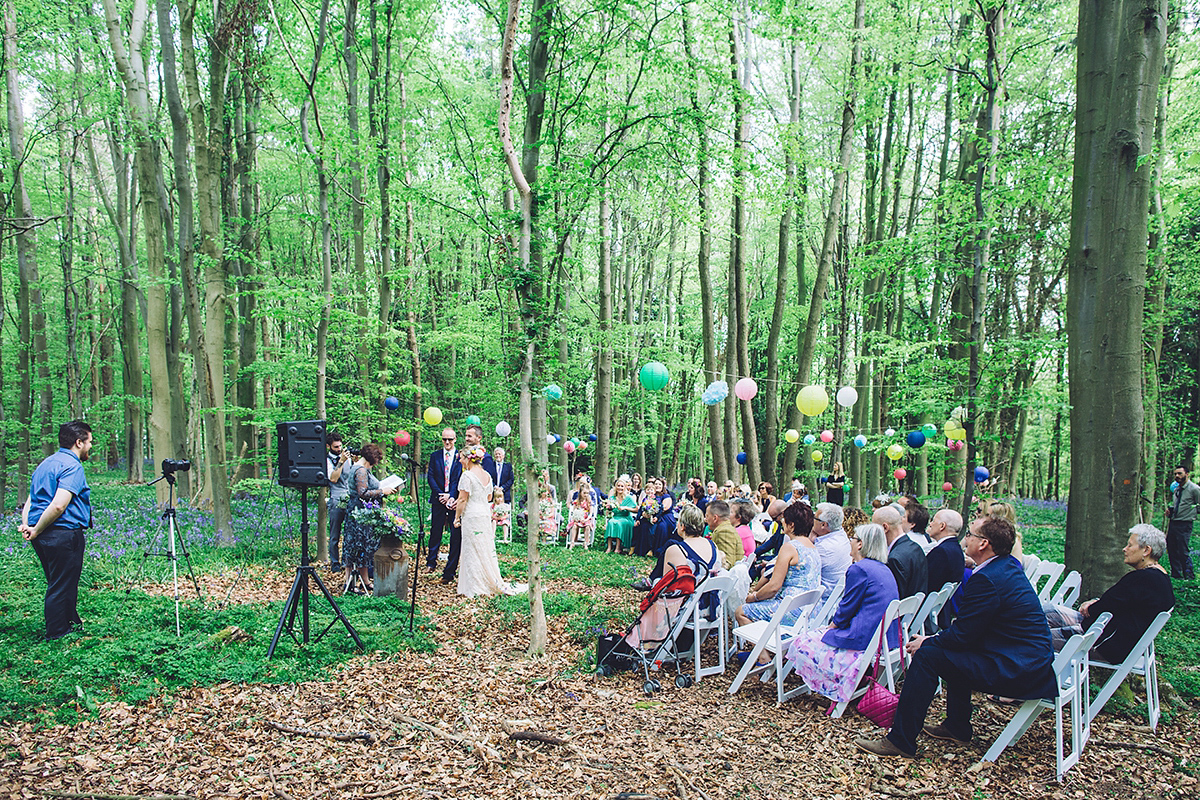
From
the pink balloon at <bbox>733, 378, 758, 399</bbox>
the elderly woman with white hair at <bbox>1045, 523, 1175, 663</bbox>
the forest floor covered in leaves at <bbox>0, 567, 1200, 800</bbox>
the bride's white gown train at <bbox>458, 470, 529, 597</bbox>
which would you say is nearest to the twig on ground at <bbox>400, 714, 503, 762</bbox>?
the forest floor covered in leaves at <bbox>0, 567, 1200, 800</bbox>

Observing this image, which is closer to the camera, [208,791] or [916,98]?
[208,791]

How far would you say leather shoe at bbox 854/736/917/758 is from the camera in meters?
3.84

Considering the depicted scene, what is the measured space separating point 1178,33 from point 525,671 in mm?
15080

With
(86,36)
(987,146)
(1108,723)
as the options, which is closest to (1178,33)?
(987,146)

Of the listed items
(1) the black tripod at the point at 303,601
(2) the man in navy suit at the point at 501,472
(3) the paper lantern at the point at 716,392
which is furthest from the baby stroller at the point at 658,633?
(3) the paper lantern at the point at 716,392

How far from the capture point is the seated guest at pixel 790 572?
513 cm

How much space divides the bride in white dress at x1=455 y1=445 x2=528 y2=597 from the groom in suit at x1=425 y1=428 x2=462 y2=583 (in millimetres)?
551

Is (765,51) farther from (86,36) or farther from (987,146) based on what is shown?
(86,36)

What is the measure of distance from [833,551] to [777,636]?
0.84 metres

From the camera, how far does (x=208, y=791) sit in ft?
10.6

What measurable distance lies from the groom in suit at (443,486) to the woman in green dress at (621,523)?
14.9ft

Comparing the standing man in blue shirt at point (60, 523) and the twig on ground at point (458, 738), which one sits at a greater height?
the standing man in blue shirt at point (60, 523)

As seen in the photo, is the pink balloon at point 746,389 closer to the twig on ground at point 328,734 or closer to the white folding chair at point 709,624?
the white folding chair at point 709,624

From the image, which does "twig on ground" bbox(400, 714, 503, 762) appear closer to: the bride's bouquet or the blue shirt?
the bride's bouquet
